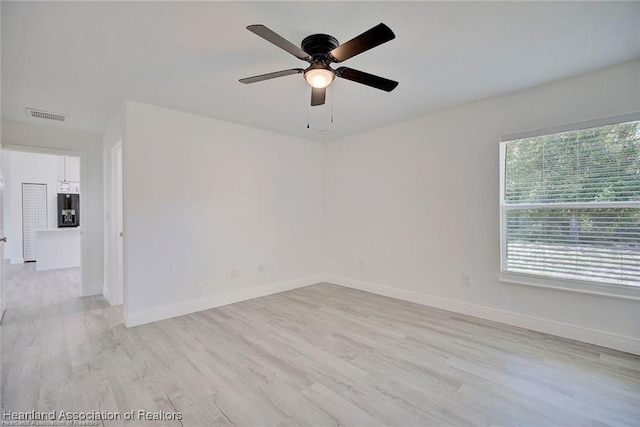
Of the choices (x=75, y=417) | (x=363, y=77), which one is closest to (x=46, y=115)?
(x=75, y=417)

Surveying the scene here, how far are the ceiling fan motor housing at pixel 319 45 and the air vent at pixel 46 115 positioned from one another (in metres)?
3.54

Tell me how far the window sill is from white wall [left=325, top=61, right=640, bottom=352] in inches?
2.1

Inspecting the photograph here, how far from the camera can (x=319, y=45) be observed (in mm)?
1962

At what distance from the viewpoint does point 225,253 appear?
388 centimetres

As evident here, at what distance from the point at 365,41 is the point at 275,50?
85cm

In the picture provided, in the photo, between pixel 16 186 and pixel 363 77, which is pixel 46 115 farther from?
pixel 16 186

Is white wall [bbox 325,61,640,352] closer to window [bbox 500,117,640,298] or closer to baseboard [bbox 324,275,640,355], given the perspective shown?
baseboard [bbox 324,275,640,355]

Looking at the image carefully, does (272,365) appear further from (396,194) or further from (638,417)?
(396,194)

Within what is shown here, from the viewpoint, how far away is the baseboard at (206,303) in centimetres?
314

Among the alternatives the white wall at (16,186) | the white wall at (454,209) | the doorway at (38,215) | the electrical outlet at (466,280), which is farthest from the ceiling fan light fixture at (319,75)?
the white wall at (16,186)

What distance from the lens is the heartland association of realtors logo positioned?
65.5 inches

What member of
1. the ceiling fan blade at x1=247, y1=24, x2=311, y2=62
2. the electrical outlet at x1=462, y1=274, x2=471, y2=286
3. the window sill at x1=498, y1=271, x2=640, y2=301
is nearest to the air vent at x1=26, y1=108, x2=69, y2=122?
the ceiling fan blade at x1=247, y1=24, x2=311, y2=62

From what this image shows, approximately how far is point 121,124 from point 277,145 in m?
2.03

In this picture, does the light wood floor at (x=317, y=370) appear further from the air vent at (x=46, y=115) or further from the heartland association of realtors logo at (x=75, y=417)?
the air vent at (x=46, y=115)
